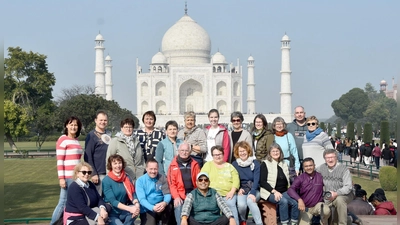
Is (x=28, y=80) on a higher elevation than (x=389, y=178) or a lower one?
higher

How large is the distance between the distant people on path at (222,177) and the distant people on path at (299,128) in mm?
1215

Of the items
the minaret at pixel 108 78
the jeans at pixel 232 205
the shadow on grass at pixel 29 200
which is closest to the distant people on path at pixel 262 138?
the jeans at pixel 232 205

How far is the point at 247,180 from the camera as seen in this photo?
6.20 m

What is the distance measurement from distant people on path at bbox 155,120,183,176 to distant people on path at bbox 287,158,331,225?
1.24 m

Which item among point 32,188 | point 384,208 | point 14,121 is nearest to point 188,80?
point 14,121

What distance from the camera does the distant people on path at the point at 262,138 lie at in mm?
6633

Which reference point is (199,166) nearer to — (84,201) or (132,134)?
(132,134)

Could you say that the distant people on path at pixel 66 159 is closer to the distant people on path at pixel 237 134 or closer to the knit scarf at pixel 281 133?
the distant people on path at pixel 237 134

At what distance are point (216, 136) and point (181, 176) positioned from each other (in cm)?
79

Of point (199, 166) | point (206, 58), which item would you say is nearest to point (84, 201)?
point (199, 166)

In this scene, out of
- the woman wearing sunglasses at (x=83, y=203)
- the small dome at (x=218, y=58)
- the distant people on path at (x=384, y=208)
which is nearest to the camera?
the woman wearing sunglasses at (x=83, y=203)

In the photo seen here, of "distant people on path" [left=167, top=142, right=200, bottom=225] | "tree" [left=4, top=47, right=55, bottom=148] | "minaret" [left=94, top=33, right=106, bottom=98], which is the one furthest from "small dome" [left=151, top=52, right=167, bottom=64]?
"distant people on path" [left=167, top=142, right=200, bottom=225]

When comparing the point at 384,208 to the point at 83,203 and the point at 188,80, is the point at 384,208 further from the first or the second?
the point at 188,80

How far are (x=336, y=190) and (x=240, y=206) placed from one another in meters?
0.99
